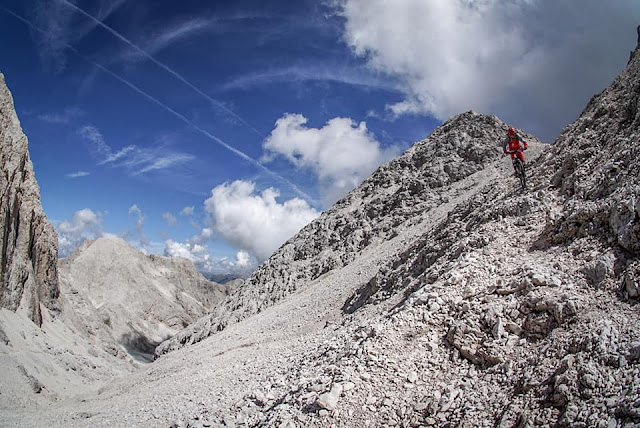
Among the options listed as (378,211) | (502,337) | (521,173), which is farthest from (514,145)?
(378,211)

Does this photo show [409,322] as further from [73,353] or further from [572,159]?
[73,353]

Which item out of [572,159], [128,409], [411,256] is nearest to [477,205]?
[411,256]

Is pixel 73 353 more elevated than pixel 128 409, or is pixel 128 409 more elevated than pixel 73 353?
pixel 128 409

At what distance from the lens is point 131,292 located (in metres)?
93.8

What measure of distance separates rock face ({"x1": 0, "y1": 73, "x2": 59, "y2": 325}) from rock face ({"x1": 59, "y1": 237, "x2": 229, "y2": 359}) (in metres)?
21.8

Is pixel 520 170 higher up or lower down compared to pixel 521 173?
higher up

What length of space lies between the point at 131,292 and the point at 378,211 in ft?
251

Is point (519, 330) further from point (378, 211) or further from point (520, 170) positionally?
point (378, 211)

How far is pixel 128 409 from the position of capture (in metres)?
17.1

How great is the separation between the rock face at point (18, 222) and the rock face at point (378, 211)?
15.7 m

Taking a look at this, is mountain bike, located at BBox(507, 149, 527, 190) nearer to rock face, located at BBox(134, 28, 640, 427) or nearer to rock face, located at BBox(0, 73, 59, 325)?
rock face, located at BBox(134, 28, 640, 427)

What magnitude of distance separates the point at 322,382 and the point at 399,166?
139ft

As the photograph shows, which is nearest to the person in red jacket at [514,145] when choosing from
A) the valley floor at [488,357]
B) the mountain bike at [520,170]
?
the mountain bike at [520,170]

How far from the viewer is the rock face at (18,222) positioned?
1399 inches
